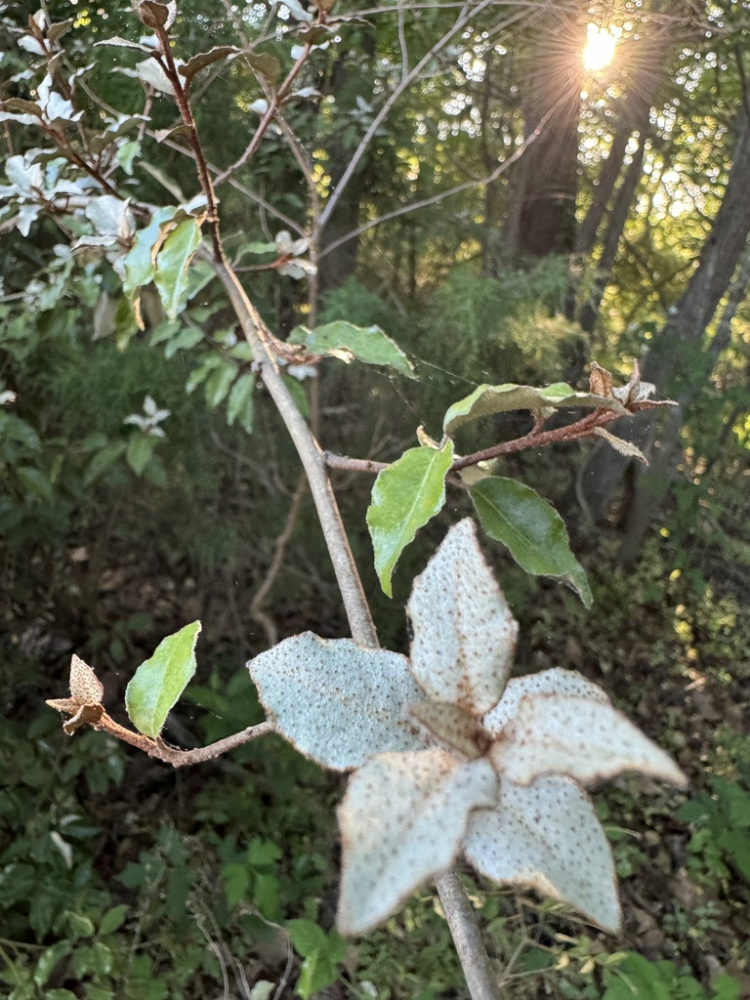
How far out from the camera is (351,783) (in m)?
0.16

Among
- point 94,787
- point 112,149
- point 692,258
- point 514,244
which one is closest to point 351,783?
point 112,149

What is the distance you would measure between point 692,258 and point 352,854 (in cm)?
161

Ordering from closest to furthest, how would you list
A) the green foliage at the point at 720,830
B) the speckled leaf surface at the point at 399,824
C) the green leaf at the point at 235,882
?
the speckled leaf surface at the point at 399,824, the green leaf at the point at 235,882, the green foliage at the point at 720,830

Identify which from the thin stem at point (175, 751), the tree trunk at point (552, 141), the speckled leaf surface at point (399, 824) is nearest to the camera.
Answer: the speckled leaf surface at point (399, 824)

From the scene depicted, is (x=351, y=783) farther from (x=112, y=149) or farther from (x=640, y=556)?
(x=640, y=556)

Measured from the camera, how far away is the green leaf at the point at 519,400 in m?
0.28

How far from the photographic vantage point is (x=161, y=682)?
30 centimetres

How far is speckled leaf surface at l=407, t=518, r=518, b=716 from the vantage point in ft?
0.65

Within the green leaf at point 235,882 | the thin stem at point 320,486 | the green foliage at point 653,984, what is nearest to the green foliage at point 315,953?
the green leaf at point 235,882

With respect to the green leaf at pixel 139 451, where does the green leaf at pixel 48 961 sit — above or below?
below

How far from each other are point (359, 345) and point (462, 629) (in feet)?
1.11

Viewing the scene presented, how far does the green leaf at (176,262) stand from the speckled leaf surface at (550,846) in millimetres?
348

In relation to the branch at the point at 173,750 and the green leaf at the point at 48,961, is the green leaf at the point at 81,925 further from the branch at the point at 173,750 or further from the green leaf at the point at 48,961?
the branch at the point at 173,750

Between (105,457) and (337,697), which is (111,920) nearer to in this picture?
(105,457)
